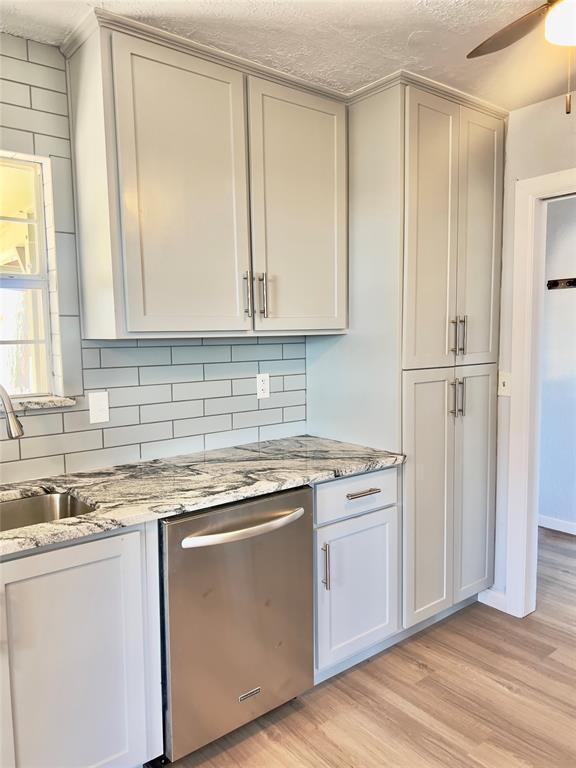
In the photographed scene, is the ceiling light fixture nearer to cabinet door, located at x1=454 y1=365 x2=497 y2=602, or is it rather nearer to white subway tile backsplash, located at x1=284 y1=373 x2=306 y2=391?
cabinet door, located at x1=454 y1=365 x2=497 y2=602

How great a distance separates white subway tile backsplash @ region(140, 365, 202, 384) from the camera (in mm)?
2193

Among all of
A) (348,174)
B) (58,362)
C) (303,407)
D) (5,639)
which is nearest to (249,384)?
(303,407)

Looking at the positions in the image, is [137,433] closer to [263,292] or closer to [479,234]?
[263,292]

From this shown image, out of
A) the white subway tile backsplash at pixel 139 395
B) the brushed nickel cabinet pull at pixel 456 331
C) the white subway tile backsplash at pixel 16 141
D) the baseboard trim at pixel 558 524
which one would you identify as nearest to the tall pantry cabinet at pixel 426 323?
the brushed nickel cabinet pull at pixel 456 331

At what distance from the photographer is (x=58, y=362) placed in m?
2.00

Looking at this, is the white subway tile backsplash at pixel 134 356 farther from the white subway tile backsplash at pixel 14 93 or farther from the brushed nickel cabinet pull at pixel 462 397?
the brushed nickel cabinet pull at pixel 462 397

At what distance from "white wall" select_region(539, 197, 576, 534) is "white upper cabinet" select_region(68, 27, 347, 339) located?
219cm

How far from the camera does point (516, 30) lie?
147cm

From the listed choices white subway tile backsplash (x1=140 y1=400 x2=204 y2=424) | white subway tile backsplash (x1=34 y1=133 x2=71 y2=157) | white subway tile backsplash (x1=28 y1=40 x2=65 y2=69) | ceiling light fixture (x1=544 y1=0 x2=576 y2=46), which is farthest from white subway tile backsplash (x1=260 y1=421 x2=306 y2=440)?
ceiling light fixture (x1=544 y1=0 x2=576 y2=46)

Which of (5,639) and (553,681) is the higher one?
(5,639)

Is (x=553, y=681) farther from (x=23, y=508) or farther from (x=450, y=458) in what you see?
(x=23, y=508)

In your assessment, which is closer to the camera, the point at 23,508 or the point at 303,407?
the point at 23,508

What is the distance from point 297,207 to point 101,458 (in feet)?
4.13

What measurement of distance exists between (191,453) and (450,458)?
1.16 metres
